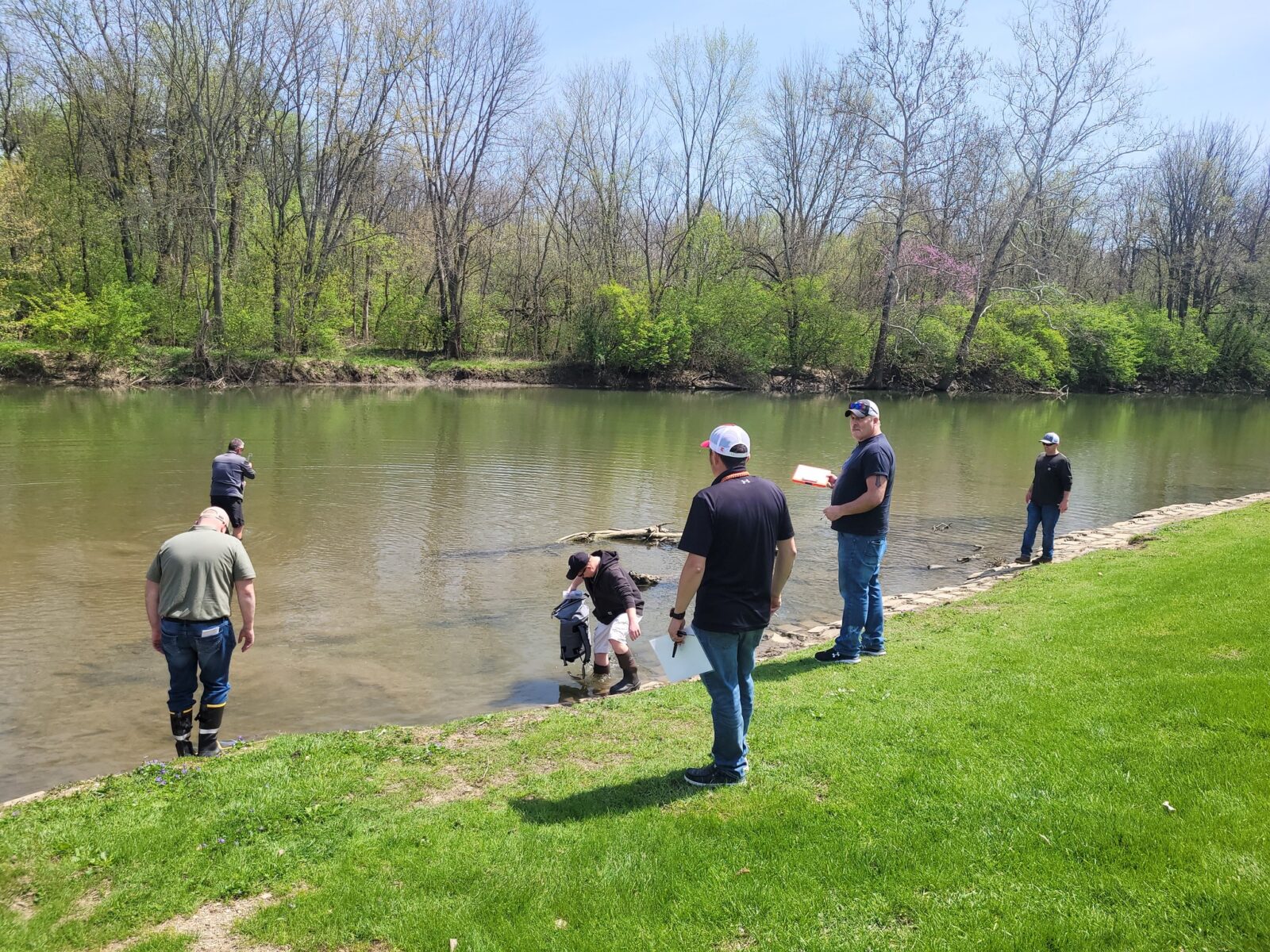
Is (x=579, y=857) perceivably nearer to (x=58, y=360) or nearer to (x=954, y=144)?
(x=58, y=360)

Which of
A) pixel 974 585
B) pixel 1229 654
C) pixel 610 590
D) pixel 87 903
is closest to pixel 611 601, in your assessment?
pixel 610 590

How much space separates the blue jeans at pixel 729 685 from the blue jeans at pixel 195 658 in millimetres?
3862

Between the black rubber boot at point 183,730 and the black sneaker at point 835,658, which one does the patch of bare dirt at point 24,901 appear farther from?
the black sneaker at point 835,658

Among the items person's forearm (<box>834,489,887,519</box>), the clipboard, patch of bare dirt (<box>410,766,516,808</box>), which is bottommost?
patch of bare dirt (<box>410,766,516,808</box>)

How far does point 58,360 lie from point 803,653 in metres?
37.7

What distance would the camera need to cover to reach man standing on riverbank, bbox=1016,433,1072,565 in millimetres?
12305

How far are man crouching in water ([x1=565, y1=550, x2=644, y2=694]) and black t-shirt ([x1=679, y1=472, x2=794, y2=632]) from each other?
3670 millimetres

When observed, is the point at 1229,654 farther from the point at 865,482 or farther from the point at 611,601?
the point at 611,601

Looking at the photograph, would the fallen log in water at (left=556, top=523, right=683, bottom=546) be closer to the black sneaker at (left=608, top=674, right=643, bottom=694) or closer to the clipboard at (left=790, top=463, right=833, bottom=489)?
the black sneaker at (left=608, top=674, right=643, bottom=694)

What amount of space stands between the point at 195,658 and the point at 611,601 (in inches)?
155

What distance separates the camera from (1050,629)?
26.2 feet

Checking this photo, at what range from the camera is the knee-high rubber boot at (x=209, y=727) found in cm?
625

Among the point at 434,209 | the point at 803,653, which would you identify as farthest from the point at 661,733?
the point at 434,209

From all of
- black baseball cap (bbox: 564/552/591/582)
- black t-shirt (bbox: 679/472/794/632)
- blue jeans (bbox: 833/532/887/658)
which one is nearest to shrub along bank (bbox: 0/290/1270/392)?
black baseball cap (bbox: 564/552/591/582)
